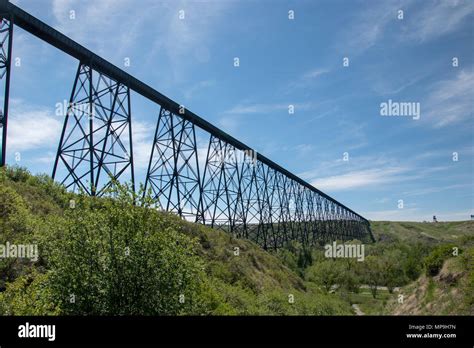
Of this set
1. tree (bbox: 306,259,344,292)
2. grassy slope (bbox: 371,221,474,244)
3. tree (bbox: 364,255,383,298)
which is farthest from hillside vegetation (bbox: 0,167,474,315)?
grassy slope (bbox: 371,221,474,244)

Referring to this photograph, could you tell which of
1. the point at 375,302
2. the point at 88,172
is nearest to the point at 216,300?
the point at 88,172

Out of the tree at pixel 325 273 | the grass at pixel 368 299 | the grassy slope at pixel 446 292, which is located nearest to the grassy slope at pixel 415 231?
the grass at pixel 368 299

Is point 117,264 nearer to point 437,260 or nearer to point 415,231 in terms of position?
point 437,260

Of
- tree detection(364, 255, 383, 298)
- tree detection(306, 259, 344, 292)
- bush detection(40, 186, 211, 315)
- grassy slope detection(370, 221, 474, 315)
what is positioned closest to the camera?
bush detection(40, 186, 211, 315)

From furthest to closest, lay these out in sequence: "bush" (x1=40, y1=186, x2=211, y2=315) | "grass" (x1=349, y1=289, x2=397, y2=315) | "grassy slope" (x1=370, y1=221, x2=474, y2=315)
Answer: "grass" (x1=349, y1=289, x2=397, y2=315) < "grassy slope" (x1=370, y1=221, x2=474, y2=315) < "bush" (x1=40, y1=186, x2=211, y2=315)

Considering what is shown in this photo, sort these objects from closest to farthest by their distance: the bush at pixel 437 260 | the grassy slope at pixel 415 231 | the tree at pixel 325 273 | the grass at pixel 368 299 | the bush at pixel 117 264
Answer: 1. the bush at pixel 117 264
2. the bush at pixel 437 260
3. the grass at pixel 368 299
4. the tree at pixel 325 273
5. the grassy slope at pixel 415 231

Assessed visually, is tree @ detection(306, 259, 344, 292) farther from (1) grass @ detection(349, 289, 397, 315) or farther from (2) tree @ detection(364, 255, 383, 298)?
(2) tree @ detection(364, 255, 383, 298)

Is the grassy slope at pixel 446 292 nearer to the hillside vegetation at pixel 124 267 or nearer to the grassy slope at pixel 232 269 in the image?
the hillside vegetation at pixel 124 267

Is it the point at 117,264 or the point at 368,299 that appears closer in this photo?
the point at 117,264

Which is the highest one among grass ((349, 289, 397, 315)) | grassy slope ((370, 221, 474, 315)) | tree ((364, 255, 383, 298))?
grassy slope ((370, 221, 474, 315))

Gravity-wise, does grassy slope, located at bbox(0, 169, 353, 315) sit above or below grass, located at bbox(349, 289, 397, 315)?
above

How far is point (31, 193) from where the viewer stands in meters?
13.1

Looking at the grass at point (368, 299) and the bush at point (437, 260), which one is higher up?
the bush at point (437, 260)

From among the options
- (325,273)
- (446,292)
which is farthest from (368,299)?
(446,292)
